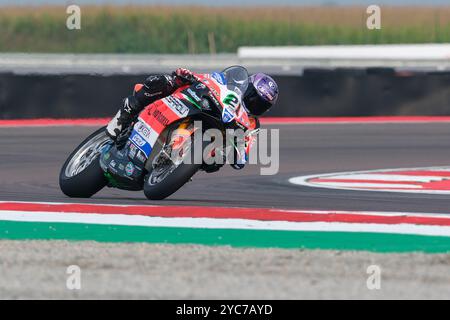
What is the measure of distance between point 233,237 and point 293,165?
17.1 feet

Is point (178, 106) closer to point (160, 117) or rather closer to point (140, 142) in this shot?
point (160, 117)

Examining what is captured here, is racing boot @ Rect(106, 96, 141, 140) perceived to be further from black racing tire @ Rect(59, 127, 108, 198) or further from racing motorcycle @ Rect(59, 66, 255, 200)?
black racing tire @ Rect(59, 127, 108, 198)

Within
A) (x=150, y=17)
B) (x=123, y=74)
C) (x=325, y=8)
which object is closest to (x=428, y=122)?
(x=123, y=74)

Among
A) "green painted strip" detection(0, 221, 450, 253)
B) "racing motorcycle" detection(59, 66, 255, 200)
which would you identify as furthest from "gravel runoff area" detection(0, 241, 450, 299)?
"racing motorcycle" detection(59, 66, 255, 200)

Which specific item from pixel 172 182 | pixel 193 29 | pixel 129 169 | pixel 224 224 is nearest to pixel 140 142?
pixel 129 169

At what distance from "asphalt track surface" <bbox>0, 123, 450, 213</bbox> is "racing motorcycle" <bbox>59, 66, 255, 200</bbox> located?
265 millimetres

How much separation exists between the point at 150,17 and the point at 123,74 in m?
22.0

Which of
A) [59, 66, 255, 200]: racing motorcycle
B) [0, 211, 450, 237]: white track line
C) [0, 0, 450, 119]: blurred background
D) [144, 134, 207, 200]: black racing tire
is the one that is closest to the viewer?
[0, 211, 450, 237]: white track line

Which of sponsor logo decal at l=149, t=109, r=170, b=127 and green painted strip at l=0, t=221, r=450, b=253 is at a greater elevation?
sponsor logo decal at l=149, t=109, r=170, b=127

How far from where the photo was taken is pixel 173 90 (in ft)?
36.5

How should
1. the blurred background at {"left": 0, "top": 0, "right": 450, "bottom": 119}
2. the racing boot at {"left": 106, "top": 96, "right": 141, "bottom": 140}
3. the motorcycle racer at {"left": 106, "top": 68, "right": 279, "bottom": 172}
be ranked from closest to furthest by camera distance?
the motorcycle racer at {"left": 106, "top": 68, "right": 279, "bottom": 172}
the racing boot at {"left": 106, "top": 96, "right": 141, "bottom": 140}
the blurred background at {"left": 0, "top": 0, "right": 450, "bottom": 119}

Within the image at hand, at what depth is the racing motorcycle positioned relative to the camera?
35.1 ft

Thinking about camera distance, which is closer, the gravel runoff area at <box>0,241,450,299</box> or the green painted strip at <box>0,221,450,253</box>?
the gravel runoff area at <box>0,241,450,299</box>

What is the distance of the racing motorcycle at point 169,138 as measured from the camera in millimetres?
10688
